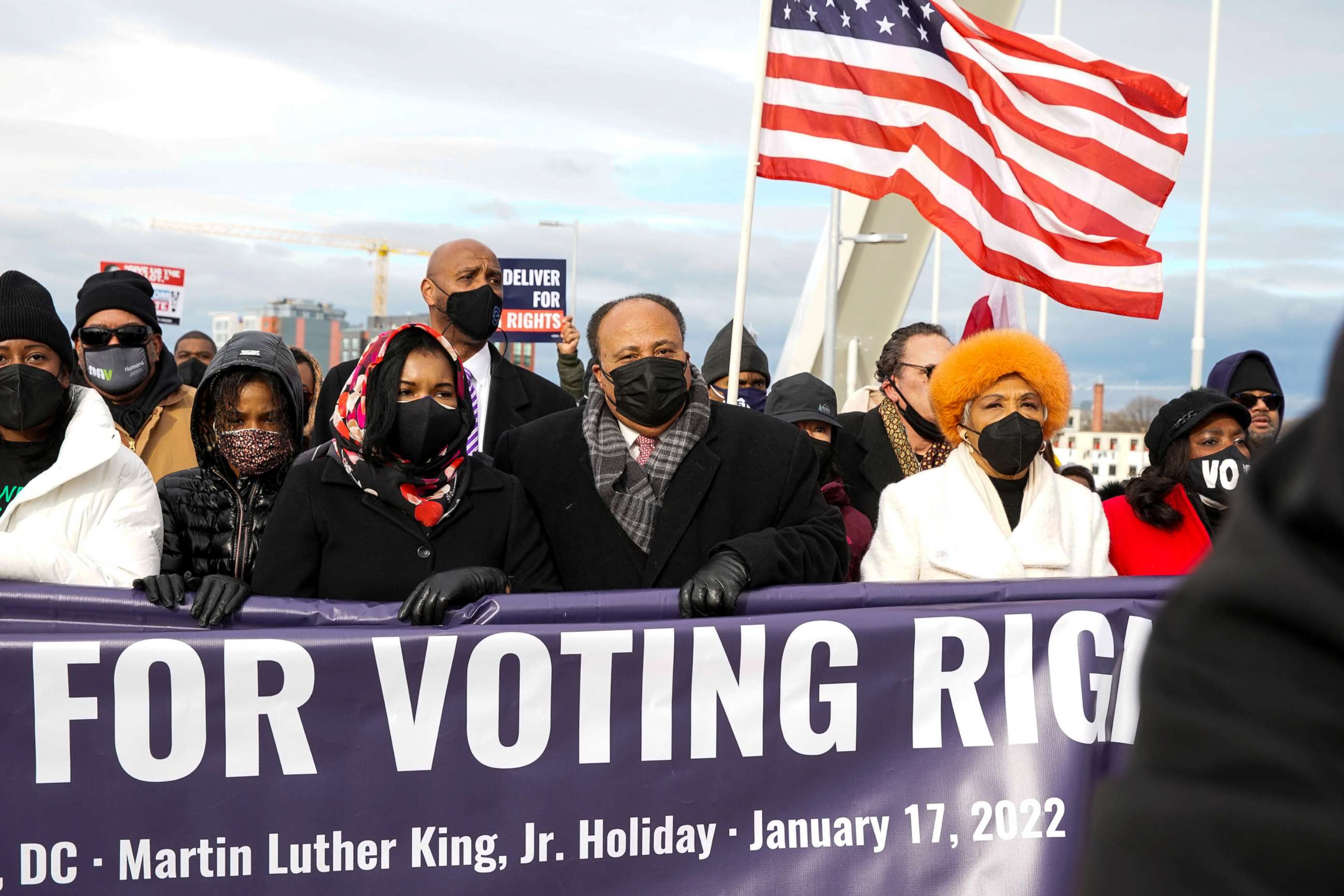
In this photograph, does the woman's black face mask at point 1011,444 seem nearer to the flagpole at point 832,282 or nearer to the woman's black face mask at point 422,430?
the woman's black face mask at point 422,430

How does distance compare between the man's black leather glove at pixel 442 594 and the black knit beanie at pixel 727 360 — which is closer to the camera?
the man's black leather glove at pixel 442 594

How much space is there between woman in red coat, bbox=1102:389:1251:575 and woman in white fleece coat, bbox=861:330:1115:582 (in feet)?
0.69

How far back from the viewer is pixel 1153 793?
0.65m

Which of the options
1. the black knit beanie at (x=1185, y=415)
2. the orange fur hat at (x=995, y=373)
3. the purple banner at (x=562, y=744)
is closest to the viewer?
the purple banner at (x=562, y=744)

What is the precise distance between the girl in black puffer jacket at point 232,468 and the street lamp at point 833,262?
9.83 meters

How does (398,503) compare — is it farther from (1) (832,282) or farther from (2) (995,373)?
(1) (832,282)

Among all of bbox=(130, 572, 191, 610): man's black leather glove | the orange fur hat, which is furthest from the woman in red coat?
bbox=(130, 572, 191, 610): man's black leather glove

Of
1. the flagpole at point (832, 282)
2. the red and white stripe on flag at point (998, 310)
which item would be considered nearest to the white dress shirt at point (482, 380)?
the red and white stripe on flag at point (998, 310)

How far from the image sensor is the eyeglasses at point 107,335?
4.91m

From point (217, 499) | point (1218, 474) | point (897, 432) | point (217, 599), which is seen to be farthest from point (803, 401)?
point (217, 599)

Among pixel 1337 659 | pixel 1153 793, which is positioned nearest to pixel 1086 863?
pixel 1153 793

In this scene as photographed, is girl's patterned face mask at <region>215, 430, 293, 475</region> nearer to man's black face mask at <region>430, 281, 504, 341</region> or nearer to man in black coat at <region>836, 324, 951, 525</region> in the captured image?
man's black face mask at <region>430, 281, 504, 341</region>

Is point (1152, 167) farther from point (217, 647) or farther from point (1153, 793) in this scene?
point (1153, 793)

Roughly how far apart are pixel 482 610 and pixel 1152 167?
4.25 metres
